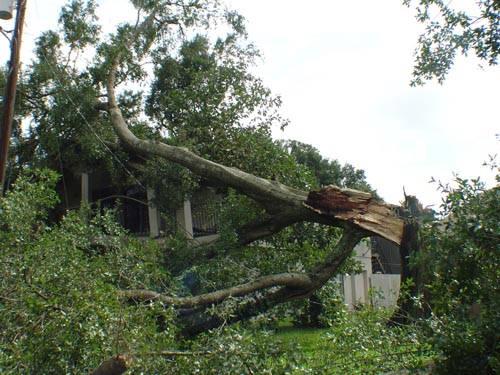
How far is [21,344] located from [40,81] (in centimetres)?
991

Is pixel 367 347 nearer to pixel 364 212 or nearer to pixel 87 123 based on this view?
pixel 364 212

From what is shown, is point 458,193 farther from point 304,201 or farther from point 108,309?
point 304,201

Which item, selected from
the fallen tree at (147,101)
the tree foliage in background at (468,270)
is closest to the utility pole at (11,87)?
the fallen tree at (147,101)

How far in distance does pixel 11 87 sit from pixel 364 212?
5650 mm

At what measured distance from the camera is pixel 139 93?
15.1m

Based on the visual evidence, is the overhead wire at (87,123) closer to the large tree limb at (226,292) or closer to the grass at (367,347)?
the large tree limb at (226,292)

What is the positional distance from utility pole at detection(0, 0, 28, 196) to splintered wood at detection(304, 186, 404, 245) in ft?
15.7

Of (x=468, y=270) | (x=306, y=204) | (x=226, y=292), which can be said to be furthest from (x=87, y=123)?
(x=468, y=270)

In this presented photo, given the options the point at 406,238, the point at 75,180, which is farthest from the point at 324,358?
the point at 75,180

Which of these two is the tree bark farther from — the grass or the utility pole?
the utility pole

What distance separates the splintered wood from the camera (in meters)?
8.27

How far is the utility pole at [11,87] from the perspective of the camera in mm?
8547

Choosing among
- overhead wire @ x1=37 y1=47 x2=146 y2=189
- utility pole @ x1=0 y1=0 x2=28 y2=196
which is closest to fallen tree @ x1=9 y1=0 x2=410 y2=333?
overhead wire @ x1=37 y1=47 x2=146 y2=189

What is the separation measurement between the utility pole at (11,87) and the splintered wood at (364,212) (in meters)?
4.78
